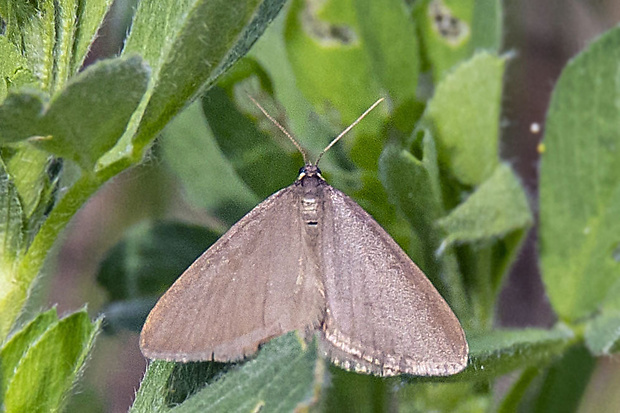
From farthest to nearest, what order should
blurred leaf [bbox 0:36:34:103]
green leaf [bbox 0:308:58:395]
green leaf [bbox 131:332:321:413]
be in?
green leaf [bbox 0:308:58:395]
blurred leaf [bbox 0:36:34:103]
green leaf [bbox 131:332:321:413]

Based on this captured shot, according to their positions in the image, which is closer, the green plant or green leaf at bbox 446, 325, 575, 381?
the green plant

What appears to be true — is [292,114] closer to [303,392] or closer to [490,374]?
[490,374]

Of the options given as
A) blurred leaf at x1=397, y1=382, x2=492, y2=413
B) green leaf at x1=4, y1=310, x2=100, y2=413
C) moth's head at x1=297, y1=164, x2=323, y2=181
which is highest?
green leaf at x1=4, y1=310, x2=100, y2=413

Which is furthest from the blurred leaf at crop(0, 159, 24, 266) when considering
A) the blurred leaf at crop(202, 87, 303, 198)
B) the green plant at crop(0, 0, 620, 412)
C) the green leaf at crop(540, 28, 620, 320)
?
the green leaf at crop(540, 28, 620, 320)

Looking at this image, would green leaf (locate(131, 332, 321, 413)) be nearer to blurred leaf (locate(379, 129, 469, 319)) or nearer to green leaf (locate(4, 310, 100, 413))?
green leaf (locate(4, 310, 100, 413))

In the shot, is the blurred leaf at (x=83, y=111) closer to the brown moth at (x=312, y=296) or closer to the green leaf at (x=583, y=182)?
the brown moth at (x=312, y=296)

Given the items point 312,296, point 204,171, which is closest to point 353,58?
point 204,171

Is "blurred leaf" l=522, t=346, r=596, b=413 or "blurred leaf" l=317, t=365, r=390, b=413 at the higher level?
"blurred leaf" l=317, t=365, r=390, b=413

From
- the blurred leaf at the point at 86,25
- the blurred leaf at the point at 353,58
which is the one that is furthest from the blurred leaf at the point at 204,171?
the blurred leaf at the point at 86,25
